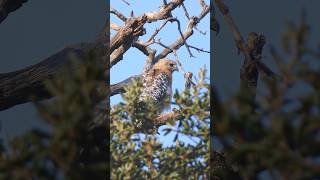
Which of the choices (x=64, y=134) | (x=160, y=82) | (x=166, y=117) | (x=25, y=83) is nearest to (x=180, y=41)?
(x=160, y=82)

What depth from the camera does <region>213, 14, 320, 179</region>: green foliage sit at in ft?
6.96

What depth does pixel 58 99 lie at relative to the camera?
221 centimetres

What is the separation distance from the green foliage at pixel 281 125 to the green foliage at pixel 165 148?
12.3ft

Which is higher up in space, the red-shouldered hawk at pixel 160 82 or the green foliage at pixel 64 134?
the red-shouldered hawk at pixel 160 82

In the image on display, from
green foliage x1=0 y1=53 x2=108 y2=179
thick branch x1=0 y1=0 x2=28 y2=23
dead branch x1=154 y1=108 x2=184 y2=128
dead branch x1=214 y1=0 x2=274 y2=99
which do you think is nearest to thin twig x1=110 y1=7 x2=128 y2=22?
dead branch x1=154 y1=108 x2=184 y2=128

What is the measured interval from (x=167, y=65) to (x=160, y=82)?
0.51ft

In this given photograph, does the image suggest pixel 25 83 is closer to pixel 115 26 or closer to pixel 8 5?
pixel 8 5

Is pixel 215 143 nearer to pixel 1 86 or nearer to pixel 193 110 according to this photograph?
pixel 193 110

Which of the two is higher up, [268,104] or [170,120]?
[170,120]

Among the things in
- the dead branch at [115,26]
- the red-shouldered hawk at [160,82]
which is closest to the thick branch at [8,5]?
the dead branch at [115,26]

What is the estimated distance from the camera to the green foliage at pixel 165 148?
6043mm

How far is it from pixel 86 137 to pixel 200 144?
3.79 meters

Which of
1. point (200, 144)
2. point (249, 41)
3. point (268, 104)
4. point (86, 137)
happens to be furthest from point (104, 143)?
point (200, 144)

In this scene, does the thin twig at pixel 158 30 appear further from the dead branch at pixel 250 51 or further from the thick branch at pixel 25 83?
the dead branch at pixel 250 51
